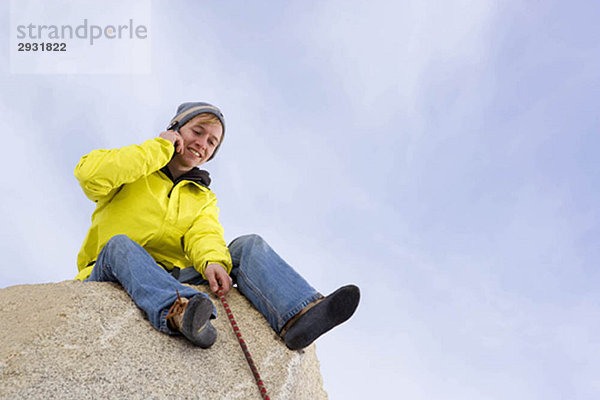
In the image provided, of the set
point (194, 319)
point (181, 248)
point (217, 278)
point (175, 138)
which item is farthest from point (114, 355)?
point (175, 138)

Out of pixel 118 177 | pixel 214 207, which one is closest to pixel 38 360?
pixel 118 177

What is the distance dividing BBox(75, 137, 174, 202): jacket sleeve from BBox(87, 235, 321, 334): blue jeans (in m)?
0.35

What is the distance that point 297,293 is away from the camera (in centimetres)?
282

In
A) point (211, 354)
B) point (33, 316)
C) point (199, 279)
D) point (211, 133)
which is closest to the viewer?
point (33, 316)

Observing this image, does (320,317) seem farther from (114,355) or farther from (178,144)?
(178,144)

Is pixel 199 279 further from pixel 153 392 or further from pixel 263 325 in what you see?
pixel 153 392

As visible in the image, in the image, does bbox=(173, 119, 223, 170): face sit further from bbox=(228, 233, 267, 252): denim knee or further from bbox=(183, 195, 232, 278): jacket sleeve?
bbox=(228, 233, 267, 252): denim knee

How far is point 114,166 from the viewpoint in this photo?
9.78 ft

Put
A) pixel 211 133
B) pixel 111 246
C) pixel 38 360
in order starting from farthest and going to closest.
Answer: pixel 211 133 → pixel 111 246 → pixel 38 360

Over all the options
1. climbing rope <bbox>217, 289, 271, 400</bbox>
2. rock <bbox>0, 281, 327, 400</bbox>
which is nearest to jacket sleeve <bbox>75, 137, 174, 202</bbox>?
rock <bbox>0, 281, 327, 400</bbox>

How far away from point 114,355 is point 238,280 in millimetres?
1049

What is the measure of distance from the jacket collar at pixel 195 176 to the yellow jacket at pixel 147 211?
1.6 inches

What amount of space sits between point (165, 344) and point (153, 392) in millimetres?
326

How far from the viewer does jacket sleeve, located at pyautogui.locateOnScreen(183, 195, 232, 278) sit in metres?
3.20
